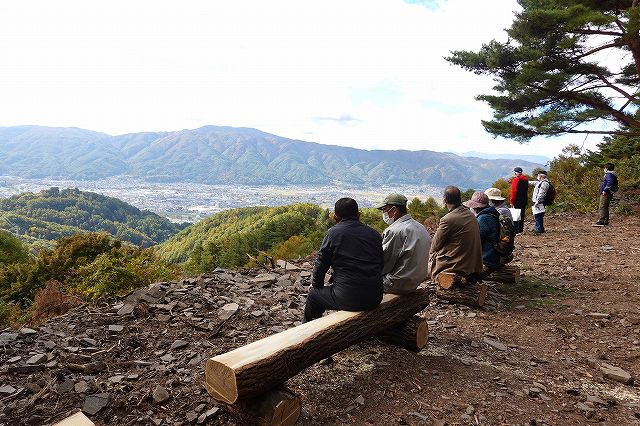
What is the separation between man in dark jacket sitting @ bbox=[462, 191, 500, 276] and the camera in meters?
6.32

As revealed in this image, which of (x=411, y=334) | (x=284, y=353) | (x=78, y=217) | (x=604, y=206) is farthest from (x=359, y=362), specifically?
(x=78, y=217)

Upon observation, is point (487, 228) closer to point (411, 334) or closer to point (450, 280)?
point (450, 280)

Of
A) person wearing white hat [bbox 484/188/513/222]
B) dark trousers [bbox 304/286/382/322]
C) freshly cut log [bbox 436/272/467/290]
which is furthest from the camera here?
person wearing white hat [bbox 484/188/513/222]

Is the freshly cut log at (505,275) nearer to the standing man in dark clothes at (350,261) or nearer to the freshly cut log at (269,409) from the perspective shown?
the standing man in dark clothes at (350,261)

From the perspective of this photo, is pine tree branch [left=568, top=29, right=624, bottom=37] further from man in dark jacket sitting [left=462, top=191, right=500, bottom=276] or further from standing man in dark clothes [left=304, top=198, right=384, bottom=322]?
standing man in dark clothes [left=304, top=198, right=384, bottom=322]

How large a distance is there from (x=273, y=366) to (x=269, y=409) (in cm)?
33

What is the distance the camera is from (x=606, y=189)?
1145 centimetres

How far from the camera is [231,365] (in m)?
2.83

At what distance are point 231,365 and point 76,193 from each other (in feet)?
502

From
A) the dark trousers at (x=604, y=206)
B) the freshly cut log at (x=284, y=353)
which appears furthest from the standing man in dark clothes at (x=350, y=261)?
the dark trousers at (x=604, y=206)

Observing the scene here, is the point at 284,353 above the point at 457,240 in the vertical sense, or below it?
below

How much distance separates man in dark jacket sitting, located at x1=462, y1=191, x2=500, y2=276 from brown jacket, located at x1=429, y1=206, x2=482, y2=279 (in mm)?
591

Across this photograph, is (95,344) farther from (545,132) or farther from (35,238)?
(35,238)

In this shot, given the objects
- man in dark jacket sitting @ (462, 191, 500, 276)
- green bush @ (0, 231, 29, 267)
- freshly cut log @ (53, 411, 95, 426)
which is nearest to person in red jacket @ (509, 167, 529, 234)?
man in dark jacket sitting @ (462, 191, 500, 276)
